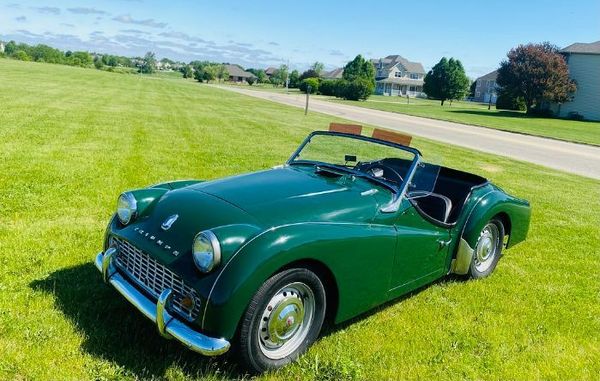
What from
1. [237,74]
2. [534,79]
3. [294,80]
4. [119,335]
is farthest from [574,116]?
[237,74]

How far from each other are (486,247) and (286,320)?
9.40ft

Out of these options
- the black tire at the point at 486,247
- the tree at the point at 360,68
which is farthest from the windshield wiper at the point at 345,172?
the tree at the point at 360,68

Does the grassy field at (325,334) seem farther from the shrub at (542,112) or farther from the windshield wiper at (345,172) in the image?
the shrub at (542,112)

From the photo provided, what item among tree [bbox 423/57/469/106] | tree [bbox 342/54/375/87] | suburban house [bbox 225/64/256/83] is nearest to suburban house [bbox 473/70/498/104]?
tree [bbox 423/57/469/106]

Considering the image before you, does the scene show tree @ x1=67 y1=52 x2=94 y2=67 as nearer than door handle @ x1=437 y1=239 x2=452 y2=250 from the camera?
No

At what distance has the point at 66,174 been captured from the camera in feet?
24.6

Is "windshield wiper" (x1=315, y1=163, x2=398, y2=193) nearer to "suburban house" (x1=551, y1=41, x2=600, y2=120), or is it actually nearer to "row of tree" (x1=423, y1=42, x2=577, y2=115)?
"row of tree" (x1=423, y1=42, x2=577, y2=115)

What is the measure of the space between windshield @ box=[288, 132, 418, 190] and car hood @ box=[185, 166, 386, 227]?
1.05 feet

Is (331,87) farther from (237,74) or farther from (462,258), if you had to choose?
(237,74)

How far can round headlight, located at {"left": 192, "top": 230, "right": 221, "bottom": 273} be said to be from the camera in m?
2.78

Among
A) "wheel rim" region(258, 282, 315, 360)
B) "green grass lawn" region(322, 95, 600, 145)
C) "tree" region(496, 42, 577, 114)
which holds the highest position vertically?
"tree" region(496, 42, 577, 114)

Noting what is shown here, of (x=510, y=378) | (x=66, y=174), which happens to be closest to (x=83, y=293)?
(x=510, y=378)

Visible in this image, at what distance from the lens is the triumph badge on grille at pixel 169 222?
10.5 feet

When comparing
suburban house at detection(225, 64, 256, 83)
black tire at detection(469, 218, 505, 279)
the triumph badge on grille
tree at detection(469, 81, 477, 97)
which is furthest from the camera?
suburban house at detection(225, 64, 256, 83)
